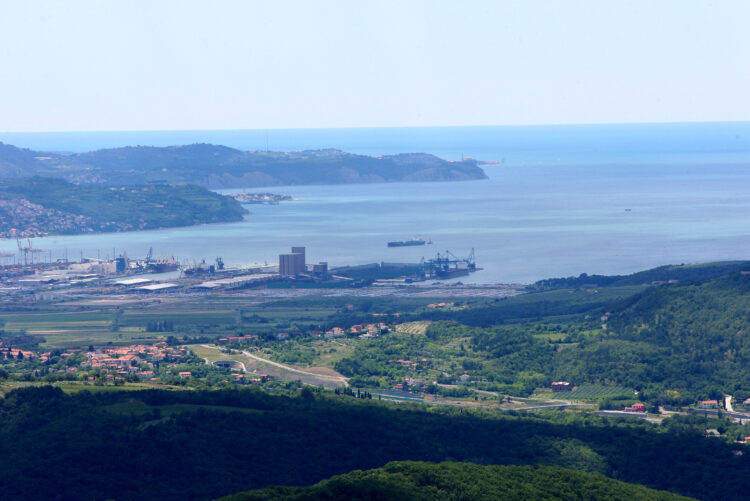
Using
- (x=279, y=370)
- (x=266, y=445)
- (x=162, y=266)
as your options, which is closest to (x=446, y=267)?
(x=162, y=266)

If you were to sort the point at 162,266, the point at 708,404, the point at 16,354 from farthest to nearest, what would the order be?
1. the point at 162,266
2. the point at 16,354
3. the point at 708,404

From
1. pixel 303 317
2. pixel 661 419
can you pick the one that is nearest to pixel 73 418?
pixel 661 419

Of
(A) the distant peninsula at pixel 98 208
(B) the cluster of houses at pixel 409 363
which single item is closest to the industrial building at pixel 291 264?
(B) the cluster of houses at pixel 409 363

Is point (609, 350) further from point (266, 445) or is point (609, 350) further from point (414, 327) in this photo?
point (266, 445)

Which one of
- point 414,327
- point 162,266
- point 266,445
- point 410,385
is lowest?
point 162,266

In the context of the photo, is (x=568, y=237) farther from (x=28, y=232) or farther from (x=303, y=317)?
(x=28, y=232)

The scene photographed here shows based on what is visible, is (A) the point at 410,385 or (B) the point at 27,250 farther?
(B) the point at 27,250

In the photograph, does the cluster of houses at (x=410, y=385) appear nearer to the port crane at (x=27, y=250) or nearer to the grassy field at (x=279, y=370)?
the grassy field at (x=279, y=370)
